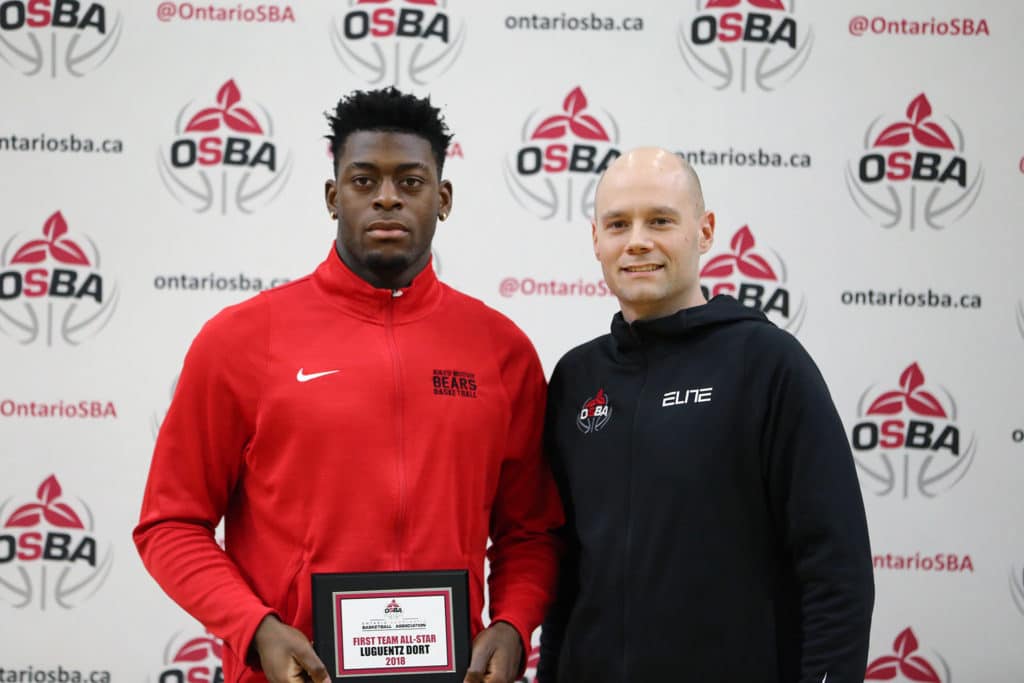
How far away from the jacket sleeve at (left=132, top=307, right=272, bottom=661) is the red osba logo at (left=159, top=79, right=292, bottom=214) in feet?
4.41

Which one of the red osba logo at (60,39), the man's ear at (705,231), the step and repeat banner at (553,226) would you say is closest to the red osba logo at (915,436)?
the step and repeat banner at (553,226)

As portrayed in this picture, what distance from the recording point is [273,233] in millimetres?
2885

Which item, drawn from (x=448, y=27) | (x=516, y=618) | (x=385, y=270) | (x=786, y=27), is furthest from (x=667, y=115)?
(x=516, y=618)

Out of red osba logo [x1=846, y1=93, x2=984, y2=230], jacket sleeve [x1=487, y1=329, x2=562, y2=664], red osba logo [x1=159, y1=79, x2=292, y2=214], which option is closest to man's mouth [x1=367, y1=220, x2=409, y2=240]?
jacket sleeve [x1=487, y1=329, x2=562, y2=664]

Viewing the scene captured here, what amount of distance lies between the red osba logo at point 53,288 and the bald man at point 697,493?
1765 mm

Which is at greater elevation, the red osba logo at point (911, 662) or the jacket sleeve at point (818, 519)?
the jacket sleeve at point (818, 519)

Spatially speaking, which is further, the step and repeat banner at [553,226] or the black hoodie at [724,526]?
the step and repeat banner at [553,226]

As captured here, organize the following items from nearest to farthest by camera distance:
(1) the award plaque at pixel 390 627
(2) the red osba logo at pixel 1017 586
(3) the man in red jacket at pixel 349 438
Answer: (1) the award plaque at pixel 390 627 < (3) the man in red jacket at pixel 349 438 < (2) the red osba logo at pixel 1017 586

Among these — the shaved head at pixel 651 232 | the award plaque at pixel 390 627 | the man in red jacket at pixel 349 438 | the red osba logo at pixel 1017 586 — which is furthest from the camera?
the red osba logo at pixel 1017 586

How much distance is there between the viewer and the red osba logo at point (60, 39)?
291cm

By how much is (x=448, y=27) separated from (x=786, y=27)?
3.13 feet

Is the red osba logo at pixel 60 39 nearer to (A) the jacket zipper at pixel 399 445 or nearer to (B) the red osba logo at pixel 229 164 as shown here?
(B) the red osba logo at pixel 229 164

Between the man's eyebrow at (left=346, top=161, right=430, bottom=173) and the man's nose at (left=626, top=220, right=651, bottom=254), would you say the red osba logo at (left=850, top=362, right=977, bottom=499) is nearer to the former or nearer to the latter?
the man's nose at (left=626, top=220, right=651, bottom=254)

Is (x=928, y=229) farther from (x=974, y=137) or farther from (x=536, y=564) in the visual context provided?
(x=536, y=564)
